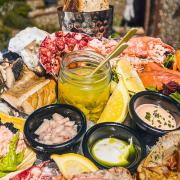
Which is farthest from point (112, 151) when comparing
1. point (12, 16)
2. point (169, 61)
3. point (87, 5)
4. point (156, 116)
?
point (12, 16)

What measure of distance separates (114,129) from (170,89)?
1.71ft

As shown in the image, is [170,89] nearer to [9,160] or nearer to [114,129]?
[114,129]

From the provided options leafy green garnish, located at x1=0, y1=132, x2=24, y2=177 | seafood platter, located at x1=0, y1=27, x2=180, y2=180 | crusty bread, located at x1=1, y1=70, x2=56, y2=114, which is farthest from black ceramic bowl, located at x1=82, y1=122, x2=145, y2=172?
crusty bread, located at x1=1, y1=70, x2=56, y2=114

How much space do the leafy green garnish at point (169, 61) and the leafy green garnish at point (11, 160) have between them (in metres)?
1.22

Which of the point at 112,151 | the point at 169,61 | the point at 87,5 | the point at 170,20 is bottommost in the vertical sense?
the point at 170,20

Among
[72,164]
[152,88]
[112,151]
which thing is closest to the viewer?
[72,164]

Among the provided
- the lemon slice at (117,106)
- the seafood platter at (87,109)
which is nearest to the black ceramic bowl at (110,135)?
the seafood platter at (87,109)

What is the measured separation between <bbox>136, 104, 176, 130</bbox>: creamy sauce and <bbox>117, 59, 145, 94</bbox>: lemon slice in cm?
17

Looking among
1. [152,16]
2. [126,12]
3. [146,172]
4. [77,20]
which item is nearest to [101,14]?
[77,20]

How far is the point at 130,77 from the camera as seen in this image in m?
2.27

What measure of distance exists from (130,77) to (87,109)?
14.6 inches

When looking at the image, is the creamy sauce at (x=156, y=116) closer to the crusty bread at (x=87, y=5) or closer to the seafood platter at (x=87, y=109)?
the seafood platter at (x=87, y=109)

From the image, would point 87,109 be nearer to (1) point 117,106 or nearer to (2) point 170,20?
(1) point 117,106

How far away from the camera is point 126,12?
900 cm
